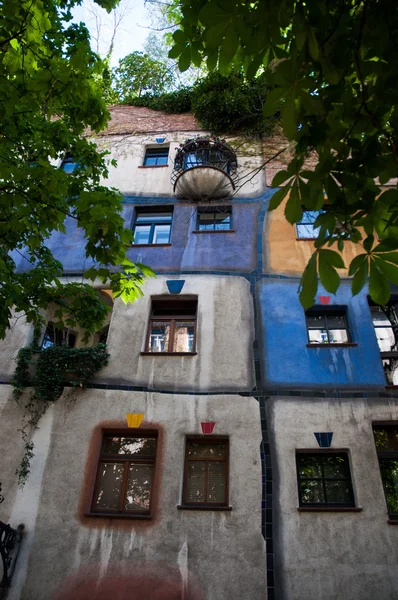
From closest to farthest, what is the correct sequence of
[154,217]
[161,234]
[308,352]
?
[308,352] → [161,234] → [154,217]

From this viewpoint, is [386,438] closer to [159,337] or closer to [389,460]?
[389,460]

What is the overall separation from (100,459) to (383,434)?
5064 millimetres

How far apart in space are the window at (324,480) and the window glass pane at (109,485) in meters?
3.10

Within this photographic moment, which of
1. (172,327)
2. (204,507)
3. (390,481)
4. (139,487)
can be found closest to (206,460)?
(204,507)

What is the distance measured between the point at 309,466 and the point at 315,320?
3063 millimetres

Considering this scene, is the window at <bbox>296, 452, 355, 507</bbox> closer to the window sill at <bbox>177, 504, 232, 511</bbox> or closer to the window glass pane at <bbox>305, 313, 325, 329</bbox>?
the window sill at <bbox>177, 504, 232, 511</bbox>

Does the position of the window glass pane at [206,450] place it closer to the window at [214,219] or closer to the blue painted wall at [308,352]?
the blue painted wall at [308,352]

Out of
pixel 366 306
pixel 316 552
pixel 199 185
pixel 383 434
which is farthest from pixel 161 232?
pixel 316 552

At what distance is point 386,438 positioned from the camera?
785cm

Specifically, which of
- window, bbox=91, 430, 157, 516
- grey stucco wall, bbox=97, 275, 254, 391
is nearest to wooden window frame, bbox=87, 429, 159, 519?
window, bbox=91, 430, 157, 516

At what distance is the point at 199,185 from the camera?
38.8 feet

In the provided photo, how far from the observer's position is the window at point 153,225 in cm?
1155

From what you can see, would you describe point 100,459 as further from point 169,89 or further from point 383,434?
→ point 169,89

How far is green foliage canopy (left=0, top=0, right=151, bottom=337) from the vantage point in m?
5.43
